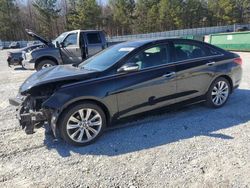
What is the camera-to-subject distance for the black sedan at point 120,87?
12.4ft

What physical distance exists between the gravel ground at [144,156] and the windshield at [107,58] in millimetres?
1161

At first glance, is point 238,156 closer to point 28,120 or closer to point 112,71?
point 112,71

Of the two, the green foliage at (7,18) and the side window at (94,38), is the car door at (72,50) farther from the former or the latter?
the green foliage at (7,18)

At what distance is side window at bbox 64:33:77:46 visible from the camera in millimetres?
10719

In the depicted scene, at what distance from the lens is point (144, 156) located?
3566 millimetres

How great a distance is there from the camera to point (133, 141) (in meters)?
4.01

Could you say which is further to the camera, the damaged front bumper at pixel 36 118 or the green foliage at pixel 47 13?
the green foliage at pixel 47 13

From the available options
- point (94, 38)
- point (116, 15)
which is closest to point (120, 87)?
point (94, 38)

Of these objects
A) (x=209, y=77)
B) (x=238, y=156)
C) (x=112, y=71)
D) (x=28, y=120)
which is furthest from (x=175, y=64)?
(x=28, y=120)

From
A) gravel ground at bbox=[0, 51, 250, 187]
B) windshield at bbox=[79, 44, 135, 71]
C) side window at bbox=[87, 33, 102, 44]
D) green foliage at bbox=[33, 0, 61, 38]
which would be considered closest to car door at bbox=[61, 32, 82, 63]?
side window at bbox=[87, 33, 102, 44]

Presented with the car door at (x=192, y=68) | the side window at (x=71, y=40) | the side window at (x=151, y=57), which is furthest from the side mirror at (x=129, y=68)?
the side window at (x=71, y=40)

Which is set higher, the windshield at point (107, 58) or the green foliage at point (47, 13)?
the green foliage at point (47, 13)

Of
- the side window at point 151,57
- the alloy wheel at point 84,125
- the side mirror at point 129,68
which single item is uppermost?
Result: the side window at point 151,57

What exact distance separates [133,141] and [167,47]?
6.08 feet
